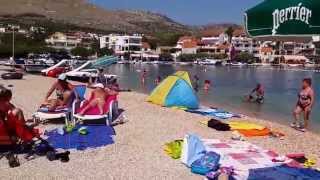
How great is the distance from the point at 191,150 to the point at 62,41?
154041mm

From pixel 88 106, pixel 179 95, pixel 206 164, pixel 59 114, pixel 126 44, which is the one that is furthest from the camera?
pixel 126 44

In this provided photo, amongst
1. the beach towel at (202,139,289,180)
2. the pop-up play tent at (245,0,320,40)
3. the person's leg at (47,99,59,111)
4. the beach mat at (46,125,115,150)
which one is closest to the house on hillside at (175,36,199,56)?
the person's leg at (47,99,59,111)

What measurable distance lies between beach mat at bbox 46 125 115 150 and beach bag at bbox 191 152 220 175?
2.17 meters

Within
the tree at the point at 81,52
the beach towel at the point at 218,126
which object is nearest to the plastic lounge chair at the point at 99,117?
the beach towel at the point at 218,126

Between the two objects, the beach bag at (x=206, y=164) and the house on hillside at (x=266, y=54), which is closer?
the beach bag at (x=206, y=164)

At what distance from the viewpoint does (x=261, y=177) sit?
600 cm

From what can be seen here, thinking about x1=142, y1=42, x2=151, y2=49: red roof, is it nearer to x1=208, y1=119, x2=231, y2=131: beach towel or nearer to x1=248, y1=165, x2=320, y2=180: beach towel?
x1=208, y1=119, x2=231, y2=131: beach towel

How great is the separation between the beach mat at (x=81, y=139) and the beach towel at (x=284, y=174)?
341 centimetres

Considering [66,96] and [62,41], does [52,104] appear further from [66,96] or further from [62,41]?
[62,41]

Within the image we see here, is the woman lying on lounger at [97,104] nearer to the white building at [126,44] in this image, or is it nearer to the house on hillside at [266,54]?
the house on hillside at [266,54]

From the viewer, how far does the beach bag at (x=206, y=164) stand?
275 inches

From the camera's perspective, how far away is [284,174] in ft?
20.0

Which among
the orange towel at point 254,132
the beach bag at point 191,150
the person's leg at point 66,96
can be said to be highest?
the person's leg at point 66,96

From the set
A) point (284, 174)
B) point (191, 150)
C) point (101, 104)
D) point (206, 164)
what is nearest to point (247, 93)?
point (101, 104)
